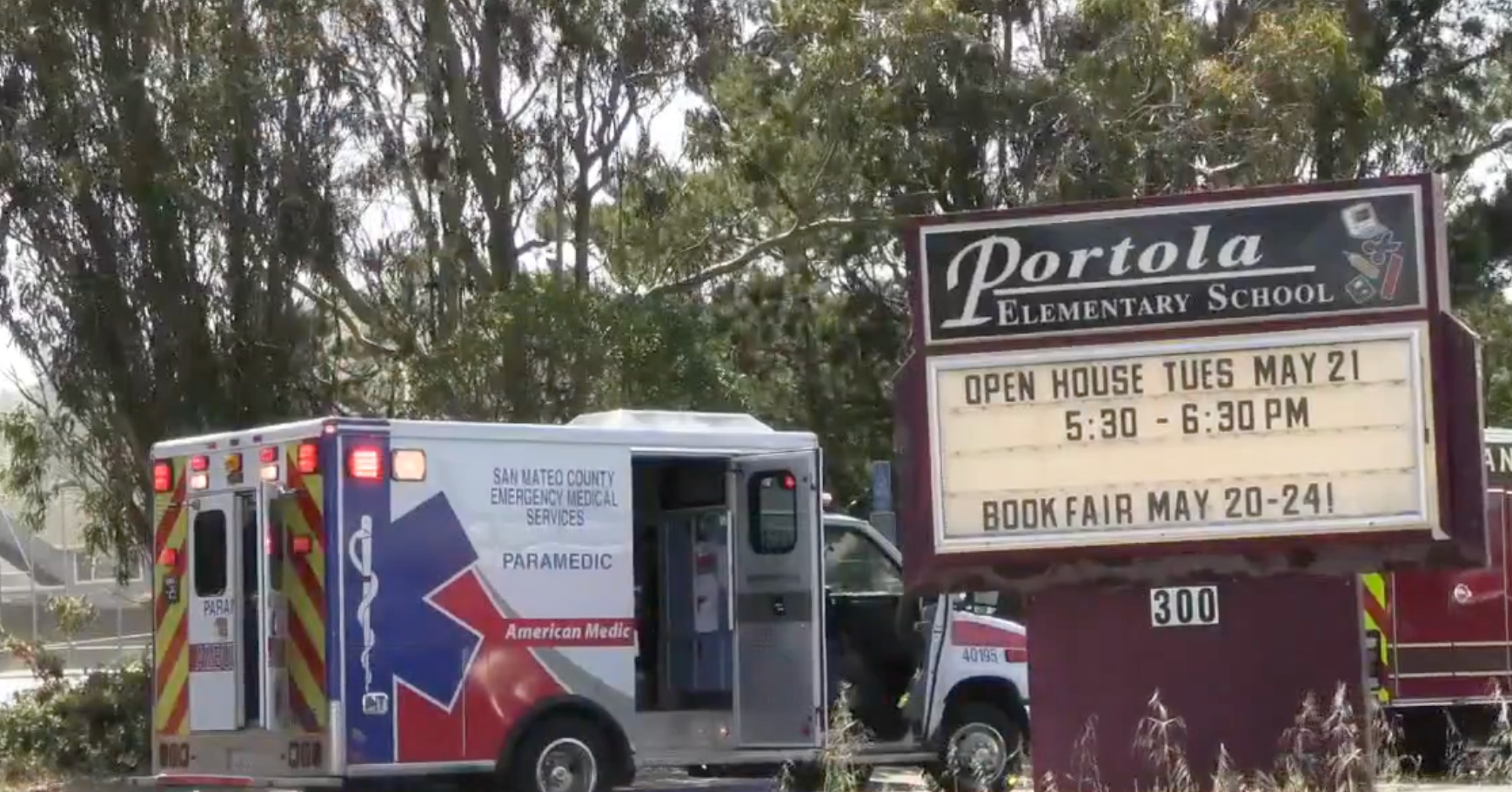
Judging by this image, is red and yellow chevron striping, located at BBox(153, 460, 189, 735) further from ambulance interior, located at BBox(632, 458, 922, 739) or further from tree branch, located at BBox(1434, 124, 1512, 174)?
tree branch, located at BBox(1434, 124, 1512, 174)

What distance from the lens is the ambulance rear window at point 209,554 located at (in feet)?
43.6

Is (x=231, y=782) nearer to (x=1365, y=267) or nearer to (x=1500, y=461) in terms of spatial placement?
(x=1365, y=267)

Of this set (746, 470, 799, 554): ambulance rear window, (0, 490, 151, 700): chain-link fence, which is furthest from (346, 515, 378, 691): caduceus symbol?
(0, 490, 151, 700): chain-link fence

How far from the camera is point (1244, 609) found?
443 inches

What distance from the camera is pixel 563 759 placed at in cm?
1327

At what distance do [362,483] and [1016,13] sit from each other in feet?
44.5

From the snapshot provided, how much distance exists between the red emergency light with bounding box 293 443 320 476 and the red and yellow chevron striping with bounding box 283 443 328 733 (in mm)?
15

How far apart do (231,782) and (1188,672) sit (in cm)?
564

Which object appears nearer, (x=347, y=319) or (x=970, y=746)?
(x=970, y=746)

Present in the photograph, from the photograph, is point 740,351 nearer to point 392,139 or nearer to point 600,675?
point 392,139

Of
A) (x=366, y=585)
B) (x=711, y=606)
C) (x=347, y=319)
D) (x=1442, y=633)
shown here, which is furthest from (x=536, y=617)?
(x=347, y=319)

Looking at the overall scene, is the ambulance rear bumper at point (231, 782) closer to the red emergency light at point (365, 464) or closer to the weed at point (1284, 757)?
the red emergency light at point (365, 464)

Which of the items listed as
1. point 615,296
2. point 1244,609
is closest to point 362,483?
point 1244,609

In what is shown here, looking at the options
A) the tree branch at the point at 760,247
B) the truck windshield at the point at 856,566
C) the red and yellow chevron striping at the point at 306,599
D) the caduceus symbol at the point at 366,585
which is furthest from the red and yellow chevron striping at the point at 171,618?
the tree branch at the point at 760,247
